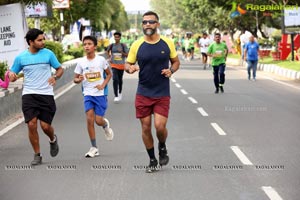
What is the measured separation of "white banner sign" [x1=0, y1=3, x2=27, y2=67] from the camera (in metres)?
16.9

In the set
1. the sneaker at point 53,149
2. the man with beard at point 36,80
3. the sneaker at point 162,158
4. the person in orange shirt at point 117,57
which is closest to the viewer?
the sneaker at point 162,158

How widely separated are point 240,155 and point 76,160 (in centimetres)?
220

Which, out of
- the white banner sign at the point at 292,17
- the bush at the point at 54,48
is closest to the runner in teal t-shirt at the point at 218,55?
the bush at the point at 54,48

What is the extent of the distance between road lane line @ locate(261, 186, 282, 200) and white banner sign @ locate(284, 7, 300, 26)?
27.2m

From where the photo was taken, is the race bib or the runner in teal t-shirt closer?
the race bib

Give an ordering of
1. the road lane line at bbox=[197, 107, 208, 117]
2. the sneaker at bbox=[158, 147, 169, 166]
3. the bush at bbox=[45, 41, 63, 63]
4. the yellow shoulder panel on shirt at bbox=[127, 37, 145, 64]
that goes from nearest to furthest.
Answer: the yellow shoulder panel on shirt at bbox=[127, 37, 145, 64]
the sneaker at bbox=[158, 147, 169, 166]
the road lane line at bbox=[197, 107, 208, 117]
the bush at bbox=[45, 41, 63, 63]

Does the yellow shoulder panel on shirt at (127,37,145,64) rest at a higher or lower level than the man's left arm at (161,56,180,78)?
higher

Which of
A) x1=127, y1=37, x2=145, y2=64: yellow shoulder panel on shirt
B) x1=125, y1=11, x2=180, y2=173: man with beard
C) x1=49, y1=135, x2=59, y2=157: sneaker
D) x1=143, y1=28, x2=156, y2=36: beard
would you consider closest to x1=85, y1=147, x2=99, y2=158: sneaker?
x1=49, y1=135, x2=59, y2=157: sneaker

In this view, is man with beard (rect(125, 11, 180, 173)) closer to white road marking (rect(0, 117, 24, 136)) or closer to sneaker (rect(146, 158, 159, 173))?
sneaker (rect(146, 158, 159, 173))

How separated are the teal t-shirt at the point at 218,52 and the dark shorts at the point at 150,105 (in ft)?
35.3

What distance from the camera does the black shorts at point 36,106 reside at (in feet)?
27.0

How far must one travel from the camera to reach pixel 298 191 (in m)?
6.57

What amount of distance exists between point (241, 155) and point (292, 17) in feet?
83.2

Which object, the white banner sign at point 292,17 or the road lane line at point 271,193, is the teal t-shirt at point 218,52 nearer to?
the road lane line at point 271,193
